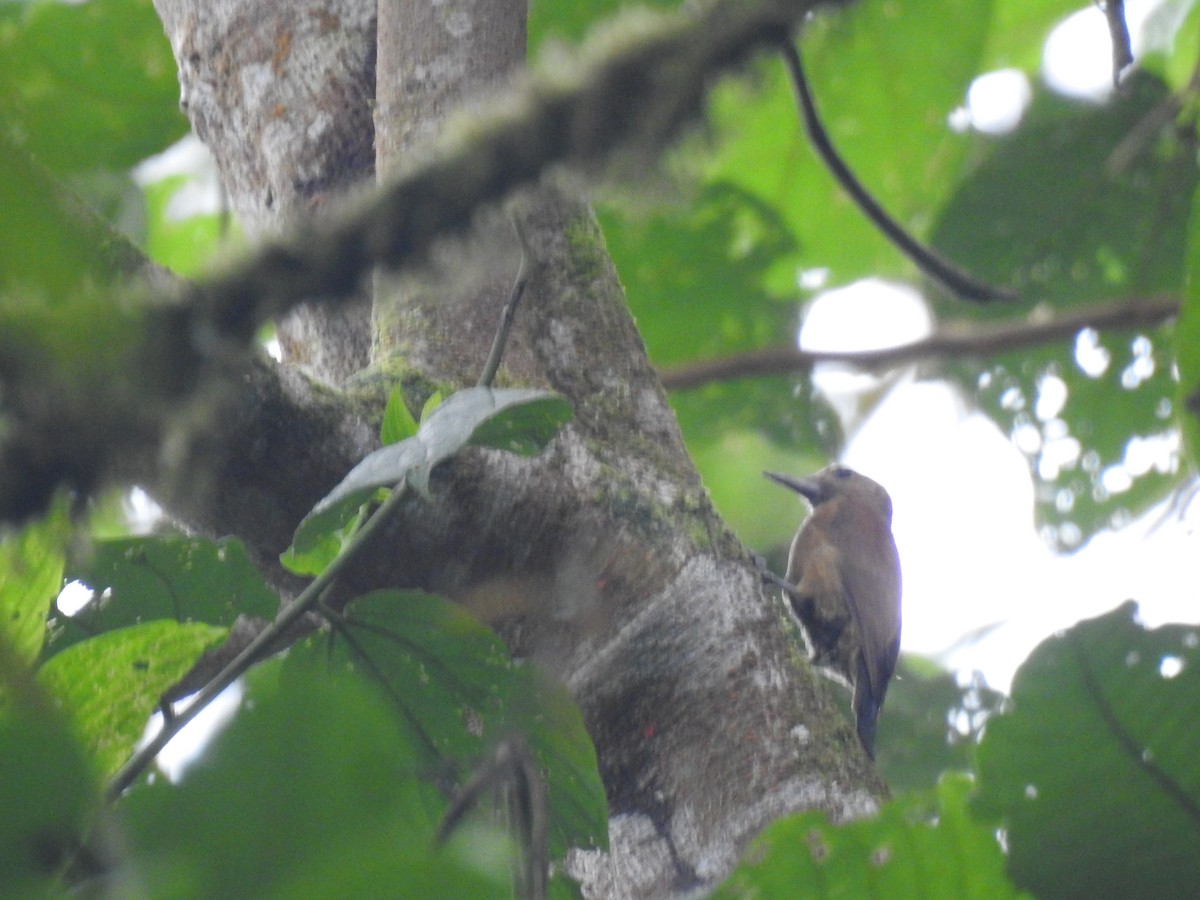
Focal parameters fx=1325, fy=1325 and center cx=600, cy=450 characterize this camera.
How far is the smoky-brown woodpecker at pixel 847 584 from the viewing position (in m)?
4.63

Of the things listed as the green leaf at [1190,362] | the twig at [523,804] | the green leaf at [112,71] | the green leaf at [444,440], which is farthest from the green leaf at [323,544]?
the green leaf at [112,71]

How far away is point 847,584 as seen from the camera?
16.0 feet

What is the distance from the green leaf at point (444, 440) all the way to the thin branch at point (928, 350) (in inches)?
27.5

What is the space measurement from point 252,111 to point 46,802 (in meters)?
2.27

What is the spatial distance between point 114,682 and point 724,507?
3.31 m

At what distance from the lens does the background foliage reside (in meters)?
0.63

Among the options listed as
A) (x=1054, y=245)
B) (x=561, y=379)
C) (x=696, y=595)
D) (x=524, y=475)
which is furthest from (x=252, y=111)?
(x=1054, y=245)

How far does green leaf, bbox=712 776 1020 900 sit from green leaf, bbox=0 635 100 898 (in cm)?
61

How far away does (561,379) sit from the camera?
2164 millimetres

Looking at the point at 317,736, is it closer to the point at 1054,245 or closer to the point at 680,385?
the point at 680,385

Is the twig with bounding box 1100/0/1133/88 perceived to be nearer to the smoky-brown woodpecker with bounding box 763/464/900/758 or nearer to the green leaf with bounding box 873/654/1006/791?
the green leaf with bounding box 873/654/1006/791

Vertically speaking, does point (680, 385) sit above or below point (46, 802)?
below

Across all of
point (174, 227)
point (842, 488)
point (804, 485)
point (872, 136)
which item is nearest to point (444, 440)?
point (872, 136)

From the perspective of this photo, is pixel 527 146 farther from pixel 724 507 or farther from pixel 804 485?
pixel 804 485
